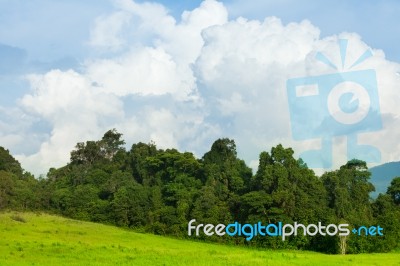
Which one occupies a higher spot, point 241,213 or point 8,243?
point 241,213

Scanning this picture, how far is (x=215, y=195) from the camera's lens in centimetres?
6153

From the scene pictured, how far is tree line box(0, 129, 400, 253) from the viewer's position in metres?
53.8

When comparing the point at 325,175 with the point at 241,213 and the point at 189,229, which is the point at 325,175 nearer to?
the point at 241,213

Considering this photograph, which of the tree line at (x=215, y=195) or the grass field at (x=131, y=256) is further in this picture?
the tree line at (x=215, y=195)

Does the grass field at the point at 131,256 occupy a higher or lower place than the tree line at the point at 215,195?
lower

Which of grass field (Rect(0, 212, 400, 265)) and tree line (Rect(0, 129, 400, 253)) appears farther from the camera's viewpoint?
tree line (Rect(0, 129, 400, 253))

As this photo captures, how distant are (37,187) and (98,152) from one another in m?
11.9

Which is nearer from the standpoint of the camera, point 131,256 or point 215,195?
point 131,256

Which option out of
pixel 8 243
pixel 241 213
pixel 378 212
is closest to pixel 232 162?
pixel 241 213

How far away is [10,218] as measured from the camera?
53.7m

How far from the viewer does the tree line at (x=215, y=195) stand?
53750mm

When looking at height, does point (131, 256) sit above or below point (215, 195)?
below

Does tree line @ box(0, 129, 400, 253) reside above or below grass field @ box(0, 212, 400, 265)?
above

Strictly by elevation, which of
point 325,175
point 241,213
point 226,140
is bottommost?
point 241,213
